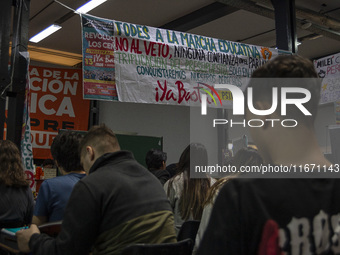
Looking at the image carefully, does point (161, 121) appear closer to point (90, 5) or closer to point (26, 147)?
point (90, 5)

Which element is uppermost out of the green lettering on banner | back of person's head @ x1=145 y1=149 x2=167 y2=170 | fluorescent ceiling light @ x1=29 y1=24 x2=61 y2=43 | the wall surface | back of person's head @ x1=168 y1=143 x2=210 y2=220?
fluorescent ceiling light @ x1=29 y1=24 x2=61 y2=43

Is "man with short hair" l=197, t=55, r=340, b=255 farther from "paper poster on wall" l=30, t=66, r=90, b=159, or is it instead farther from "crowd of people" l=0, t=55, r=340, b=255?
"paper poster on wall" l=30, t=66, r=90, b=159

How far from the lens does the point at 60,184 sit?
268cm

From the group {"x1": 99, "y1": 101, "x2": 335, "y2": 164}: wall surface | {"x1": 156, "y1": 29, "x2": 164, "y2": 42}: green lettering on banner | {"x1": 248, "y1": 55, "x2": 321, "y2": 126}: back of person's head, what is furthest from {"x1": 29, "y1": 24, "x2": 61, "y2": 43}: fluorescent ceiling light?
{"x1": 248, "y1": 55, "x2": 321, "y2": 126}: back of person's head

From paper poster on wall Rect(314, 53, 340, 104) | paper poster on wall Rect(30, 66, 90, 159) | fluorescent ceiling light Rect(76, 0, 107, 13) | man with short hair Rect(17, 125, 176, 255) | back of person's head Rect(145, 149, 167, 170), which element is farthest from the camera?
paper poster on wall Rect(30, 66, 90, 159)

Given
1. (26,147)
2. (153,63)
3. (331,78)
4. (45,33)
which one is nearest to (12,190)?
(26,147)

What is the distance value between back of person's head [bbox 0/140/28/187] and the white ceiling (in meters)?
4.33

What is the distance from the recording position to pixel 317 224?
892 mm

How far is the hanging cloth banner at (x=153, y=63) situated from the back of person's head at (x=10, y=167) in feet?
3.72

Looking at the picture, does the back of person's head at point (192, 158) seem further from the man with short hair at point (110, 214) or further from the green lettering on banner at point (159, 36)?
the green lettering on banner at point (159, 36)

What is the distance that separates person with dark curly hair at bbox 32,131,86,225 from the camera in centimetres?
263

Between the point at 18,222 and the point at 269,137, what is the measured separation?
8.45ft

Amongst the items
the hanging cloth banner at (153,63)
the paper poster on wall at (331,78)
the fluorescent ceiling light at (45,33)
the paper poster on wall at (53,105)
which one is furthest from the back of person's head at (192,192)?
the paper poster on wall at (53,105)

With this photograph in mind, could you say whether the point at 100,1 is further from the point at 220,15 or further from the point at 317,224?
the point at 317,224
